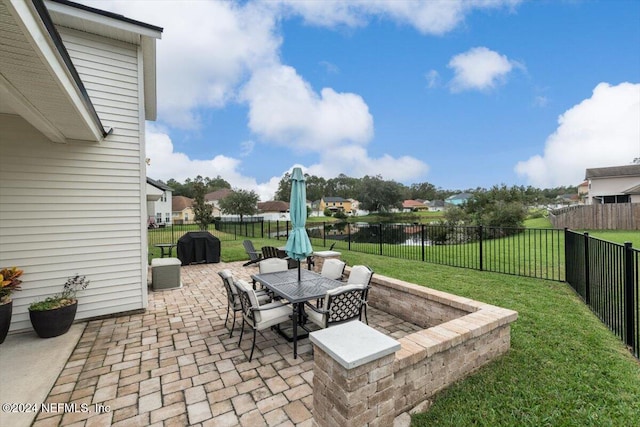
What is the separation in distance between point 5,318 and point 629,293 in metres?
7.05

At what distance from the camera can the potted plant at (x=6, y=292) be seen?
3.39 meters

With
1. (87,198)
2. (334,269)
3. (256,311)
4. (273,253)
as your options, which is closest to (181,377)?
(256,311)

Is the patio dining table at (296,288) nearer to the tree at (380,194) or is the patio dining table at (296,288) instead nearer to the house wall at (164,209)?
the house wall at (164,209)

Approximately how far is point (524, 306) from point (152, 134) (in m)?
22.0

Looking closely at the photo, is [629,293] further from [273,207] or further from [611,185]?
[273,207]

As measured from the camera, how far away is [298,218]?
3.97m

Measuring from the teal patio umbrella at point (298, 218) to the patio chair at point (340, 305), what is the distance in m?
0.89

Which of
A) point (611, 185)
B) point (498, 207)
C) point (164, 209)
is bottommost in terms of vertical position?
point (498, 207)

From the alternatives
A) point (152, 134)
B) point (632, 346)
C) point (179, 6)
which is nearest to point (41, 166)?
point (179, 6)

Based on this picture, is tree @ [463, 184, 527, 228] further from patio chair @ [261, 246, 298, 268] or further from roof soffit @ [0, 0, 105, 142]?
roof soffit @ [0, 0, 105, 142]

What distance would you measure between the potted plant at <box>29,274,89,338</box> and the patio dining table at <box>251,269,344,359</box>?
8.08 ft

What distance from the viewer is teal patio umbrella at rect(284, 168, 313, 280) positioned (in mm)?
3912

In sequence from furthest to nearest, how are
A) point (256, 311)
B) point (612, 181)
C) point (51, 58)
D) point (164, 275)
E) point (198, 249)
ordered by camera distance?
point (612, 181), point (198, 249), point (164, 275), point (256, 311), point (51, 58)

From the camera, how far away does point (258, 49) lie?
9641mm
